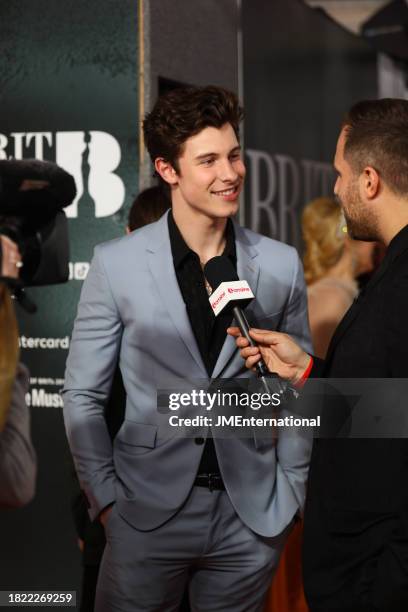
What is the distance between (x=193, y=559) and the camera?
2492 millimetres

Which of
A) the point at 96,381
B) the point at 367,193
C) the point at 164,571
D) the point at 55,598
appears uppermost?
the point at 367,193

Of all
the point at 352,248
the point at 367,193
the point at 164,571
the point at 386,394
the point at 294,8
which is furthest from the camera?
the point at 294,8

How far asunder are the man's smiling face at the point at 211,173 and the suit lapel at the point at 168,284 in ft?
0.45

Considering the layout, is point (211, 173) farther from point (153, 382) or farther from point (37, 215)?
point (37, 215)

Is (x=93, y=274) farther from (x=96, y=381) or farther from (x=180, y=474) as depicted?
(x=180, y=474)

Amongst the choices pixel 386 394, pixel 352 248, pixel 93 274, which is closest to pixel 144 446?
pixel 93 274

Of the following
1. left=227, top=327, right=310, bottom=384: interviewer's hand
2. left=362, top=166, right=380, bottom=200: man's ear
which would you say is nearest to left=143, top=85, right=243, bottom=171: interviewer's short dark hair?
left=362, top=166, right=380, bottom=200: man's ear

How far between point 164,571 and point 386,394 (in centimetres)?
82

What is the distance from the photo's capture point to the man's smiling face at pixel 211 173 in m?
2.58

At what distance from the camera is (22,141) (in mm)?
3496

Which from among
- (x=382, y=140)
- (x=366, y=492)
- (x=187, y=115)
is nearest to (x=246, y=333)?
(x=366, y=492)

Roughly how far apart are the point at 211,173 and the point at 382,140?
510 millimetres

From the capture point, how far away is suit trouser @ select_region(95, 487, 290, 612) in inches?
97.7

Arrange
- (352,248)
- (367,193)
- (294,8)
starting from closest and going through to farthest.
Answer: (367,193) < (352,248) < (294,8)
